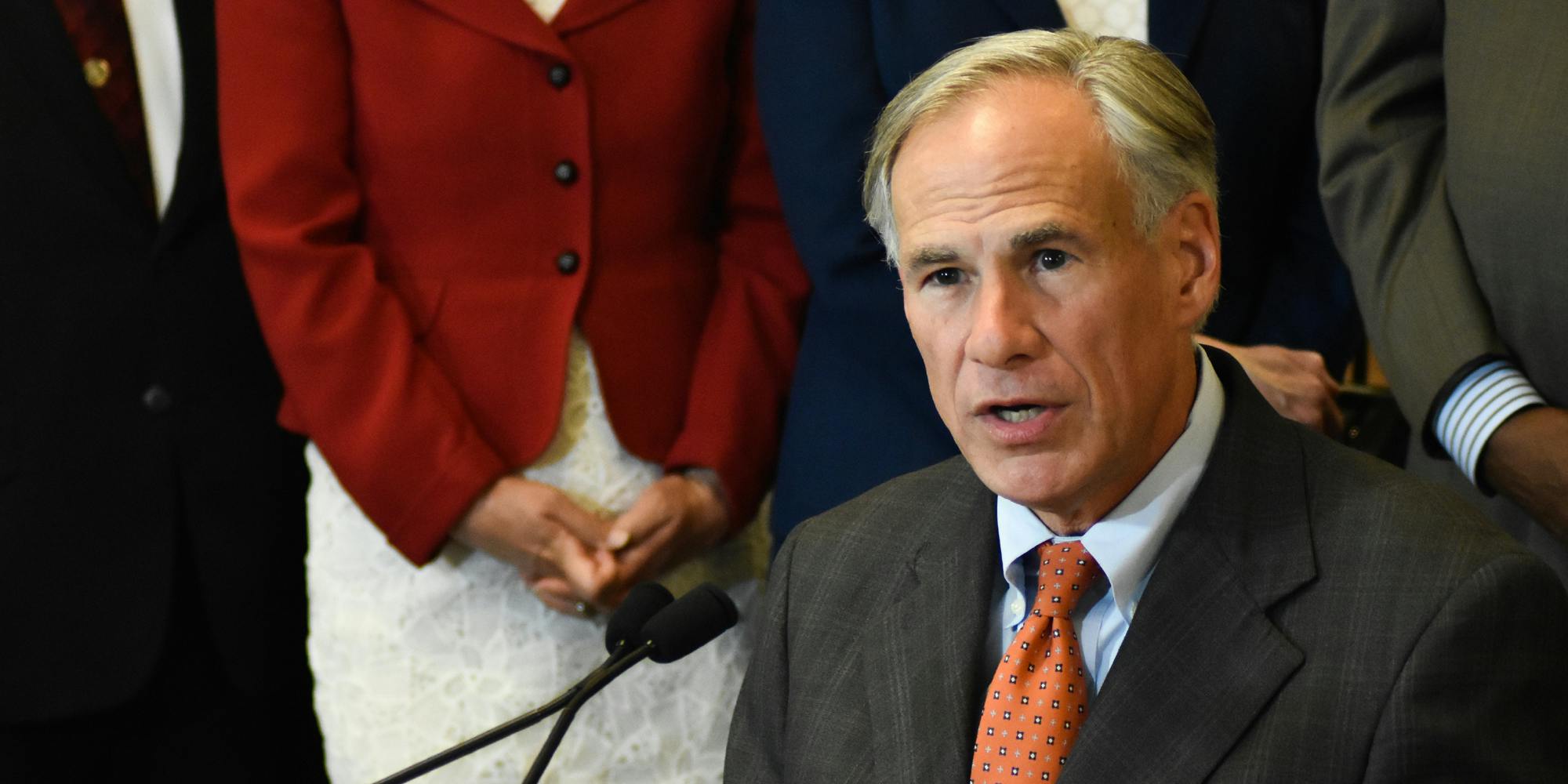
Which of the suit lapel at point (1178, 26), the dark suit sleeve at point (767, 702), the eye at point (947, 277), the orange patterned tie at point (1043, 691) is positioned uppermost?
the eye at point (947, 277)

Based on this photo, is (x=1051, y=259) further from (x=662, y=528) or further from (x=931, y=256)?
(x=662, y=528)

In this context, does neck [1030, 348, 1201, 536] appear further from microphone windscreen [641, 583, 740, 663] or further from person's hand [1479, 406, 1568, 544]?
person's hand [1479, 406, 1568, 544]

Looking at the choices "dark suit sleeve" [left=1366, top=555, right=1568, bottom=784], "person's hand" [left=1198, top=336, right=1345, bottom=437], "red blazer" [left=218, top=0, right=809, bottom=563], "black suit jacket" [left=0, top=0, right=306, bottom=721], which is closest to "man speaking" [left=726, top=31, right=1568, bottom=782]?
"dark suit sleeve" [left=1366, top=555, right=1568, bottom=784]

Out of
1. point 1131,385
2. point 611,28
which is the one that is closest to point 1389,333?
point 1131,385

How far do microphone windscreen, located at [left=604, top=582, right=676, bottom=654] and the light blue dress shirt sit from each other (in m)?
0.36

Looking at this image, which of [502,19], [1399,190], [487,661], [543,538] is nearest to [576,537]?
[543,538]

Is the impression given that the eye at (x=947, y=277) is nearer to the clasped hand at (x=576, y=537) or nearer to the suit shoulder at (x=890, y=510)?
the suit shoulder at (x=890, y=510)

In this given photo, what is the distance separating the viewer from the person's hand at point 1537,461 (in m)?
2.05

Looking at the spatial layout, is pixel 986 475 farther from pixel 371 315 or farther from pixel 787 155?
pixel 371 315

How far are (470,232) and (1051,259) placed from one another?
1104 millimetres

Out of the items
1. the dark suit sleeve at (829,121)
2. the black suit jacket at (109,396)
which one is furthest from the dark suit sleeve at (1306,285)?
the black suit jacket at (109,396)

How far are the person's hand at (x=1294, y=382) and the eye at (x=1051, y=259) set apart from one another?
543mm

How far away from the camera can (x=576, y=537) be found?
2502 mm

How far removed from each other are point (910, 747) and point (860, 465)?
2.49 feet
